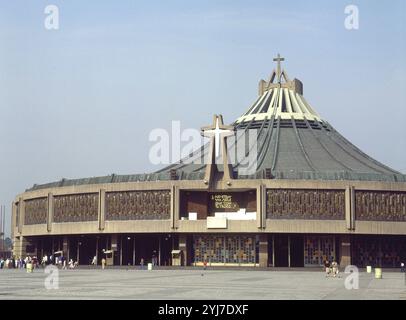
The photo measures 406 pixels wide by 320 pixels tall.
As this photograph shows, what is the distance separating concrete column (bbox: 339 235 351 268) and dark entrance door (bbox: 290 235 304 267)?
12.7 feet

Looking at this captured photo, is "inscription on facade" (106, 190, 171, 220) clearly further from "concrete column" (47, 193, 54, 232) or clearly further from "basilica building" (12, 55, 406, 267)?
"concrete column" (47, 193, 54, 232)

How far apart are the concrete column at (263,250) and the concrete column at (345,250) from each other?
7210mm

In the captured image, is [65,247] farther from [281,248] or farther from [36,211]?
[281,248]

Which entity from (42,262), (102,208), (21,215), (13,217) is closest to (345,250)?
(102,208)

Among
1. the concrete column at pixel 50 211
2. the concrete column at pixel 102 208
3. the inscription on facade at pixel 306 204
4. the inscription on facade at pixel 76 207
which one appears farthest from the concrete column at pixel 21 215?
the inscription on facade at pixel 306 204

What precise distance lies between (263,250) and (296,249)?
3.87 m

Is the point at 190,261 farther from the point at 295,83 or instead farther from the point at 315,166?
the point at 295,83

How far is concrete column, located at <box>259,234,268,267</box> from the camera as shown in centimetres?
6825

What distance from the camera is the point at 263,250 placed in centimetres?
6888

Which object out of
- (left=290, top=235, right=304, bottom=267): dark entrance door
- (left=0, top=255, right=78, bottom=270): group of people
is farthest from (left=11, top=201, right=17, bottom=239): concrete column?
(left=290, top=235, right=304, bottom=267): dark entrance door

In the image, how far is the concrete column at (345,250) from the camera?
2693 inches

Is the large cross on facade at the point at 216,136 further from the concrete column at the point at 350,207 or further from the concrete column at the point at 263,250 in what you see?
the concrete column at the point at 350,207
